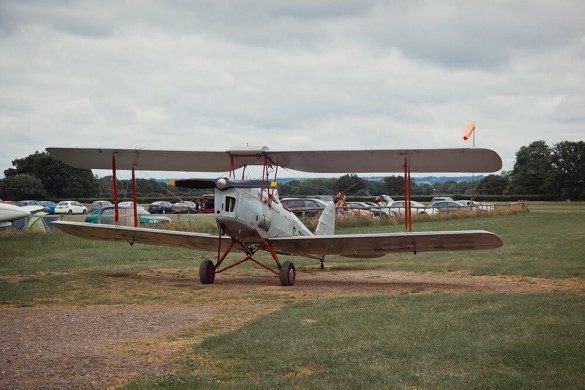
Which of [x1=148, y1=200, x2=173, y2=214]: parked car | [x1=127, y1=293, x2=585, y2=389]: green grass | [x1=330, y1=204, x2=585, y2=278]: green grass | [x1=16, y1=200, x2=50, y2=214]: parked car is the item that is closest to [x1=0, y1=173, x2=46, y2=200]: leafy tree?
[x1=16, y1=200, x2=50, y2=214]: parked car

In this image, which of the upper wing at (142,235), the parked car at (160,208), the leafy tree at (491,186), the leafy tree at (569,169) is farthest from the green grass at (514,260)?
the leafy tree at (491,186)

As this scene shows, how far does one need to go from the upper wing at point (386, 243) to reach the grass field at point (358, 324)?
77cm

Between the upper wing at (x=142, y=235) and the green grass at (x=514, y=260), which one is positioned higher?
the upper wing at (x=142, y=235)

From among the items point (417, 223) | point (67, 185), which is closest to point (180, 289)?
point (417, 223)

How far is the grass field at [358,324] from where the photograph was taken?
640 cm

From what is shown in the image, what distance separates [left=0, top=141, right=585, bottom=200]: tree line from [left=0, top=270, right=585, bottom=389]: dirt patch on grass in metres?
29.7

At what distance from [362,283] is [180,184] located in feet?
14.6

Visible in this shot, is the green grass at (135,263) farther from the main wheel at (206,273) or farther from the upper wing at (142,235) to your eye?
the upper wing at (142,235)

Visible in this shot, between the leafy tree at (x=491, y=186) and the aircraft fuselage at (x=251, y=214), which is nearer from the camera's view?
the aircraft fuselage at (x=251, y=214)

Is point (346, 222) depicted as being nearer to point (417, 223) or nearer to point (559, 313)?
point (417, 223)

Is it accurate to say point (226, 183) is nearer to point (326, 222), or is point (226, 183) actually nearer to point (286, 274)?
point (286, 274)

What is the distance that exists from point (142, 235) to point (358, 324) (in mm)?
8948

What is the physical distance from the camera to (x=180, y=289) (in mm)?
14180

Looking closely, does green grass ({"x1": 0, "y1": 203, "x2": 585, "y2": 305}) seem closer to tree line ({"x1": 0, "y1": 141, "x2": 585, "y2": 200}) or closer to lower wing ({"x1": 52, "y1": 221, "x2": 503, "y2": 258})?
lower wing ({"x1": 52, "y1": 221, "x2": 503, "y2": 258})
